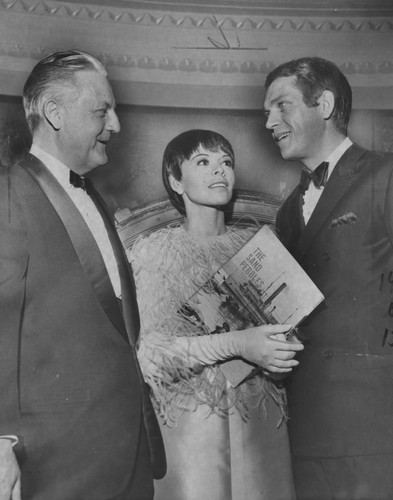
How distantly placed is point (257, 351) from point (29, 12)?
Answer: 1.58 metres

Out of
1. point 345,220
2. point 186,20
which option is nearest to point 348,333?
point 345,220

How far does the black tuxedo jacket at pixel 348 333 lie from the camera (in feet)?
11.1

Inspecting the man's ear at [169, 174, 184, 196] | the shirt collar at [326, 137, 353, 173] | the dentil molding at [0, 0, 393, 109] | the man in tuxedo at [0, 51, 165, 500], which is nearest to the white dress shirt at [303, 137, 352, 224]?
the shirt collar at [326, 137, 353, 173]

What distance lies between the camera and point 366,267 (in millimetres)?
3410

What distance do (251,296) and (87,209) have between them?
0.70m

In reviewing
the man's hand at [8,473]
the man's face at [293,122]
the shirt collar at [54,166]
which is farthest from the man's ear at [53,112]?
the man's hand at [8,473]

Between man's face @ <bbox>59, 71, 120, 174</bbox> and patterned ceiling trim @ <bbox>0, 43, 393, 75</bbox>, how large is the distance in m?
0.14

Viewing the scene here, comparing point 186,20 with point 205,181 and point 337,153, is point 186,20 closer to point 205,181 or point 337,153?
point 205,181

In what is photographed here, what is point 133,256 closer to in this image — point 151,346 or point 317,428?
point 151,346

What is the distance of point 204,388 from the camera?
3344 mm

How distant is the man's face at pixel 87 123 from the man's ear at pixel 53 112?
0.06ft

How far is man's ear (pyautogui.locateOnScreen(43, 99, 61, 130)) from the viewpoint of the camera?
336 cm

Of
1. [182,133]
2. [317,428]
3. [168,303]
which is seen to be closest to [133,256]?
[168,303]

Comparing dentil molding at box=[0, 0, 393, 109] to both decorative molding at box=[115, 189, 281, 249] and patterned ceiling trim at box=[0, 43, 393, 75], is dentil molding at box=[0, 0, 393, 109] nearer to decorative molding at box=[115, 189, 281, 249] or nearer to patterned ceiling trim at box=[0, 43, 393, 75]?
patterned ceiling trim at box=[0, 43, 393, 75]
